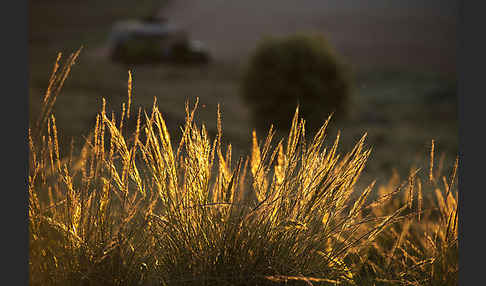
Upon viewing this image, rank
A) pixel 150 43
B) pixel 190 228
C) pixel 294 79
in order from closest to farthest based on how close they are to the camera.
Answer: pixel 190 228
pixel 294 79
pixel 150 43

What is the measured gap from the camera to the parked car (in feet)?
36.6

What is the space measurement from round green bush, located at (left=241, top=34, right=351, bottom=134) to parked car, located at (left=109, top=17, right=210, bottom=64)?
5749 millimetres

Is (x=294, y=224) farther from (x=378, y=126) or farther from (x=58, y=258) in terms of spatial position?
(x=378, y=126)

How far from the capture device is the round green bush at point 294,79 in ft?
18.3

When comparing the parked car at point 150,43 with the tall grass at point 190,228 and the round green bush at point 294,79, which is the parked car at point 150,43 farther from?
the tall grass at point 190,228

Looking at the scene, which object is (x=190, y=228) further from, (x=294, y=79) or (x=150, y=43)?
(x=150, y=43)

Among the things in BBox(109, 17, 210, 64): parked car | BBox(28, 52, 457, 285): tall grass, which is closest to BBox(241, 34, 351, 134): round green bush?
BBox(28, 52, 457, 285): tall grass

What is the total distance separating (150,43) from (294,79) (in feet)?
21.2

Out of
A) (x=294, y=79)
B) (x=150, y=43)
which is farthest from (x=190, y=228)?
(x=150, y=43)

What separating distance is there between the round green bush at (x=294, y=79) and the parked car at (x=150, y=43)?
5749 millimetres

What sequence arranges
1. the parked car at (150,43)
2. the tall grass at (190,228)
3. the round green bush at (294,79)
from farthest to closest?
1. the parked car at (150,43)
2. the round green bush at (294,79)
3. the tall grass at (190,228)

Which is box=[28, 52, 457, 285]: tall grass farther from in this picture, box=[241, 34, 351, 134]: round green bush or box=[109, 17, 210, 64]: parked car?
box=[109, 17, 210, 64]: parked car

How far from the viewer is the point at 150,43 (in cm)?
1122

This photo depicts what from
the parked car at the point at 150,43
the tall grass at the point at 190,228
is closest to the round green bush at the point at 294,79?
the tall grass at the point at 190,228
